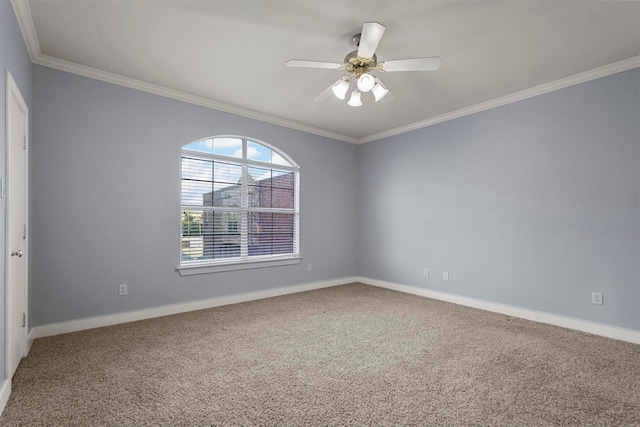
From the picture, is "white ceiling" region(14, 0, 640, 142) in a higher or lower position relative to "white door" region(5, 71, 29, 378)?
higher

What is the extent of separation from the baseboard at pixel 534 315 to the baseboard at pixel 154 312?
65.5 inches

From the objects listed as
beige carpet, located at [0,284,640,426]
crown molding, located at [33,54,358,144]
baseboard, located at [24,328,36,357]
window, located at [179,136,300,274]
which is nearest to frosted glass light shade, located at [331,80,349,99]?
crown molding, located at [33,54,358,144]

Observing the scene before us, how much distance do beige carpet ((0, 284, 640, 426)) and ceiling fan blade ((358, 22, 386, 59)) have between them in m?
2.38

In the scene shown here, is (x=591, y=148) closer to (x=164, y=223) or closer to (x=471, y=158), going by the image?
(x=471, y=158)

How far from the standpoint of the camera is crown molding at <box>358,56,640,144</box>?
3.04 metres

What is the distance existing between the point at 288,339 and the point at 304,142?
3.20 m

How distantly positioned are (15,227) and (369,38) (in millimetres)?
2851

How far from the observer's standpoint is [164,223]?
3719 millimetres

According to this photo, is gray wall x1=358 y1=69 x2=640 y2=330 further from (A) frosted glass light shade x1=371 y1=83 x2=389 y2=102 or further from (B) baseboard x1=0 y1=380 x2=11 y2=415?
(B) baseboard x1=0 y1=380 x2=11 y2=415

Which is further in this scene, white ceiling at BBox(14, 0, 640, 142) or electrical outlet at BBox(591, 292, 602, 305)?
electrical outlet at BBox(591, 292, 602, 305)

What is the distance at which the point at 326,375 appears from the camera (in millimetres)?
2264

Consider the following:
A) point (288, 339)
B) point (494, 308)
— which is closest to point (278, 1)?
point (288, 339)

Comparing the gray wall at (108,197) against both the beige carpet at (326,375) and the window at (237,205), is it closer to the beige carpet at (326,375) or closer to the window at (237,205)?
the window at (237,205)

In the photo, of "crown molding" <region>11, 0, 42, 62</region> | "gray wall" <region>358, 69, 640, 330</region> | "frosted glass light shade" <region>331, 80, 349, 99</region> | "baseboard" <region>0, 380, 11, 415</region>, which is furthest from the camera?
"gray wall" <region>358, 69, 640, 330</region>
